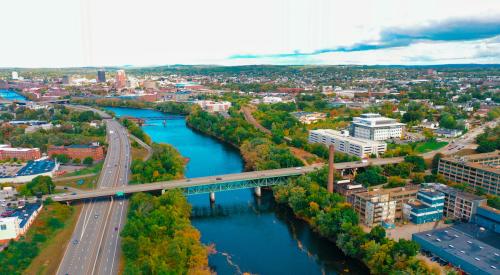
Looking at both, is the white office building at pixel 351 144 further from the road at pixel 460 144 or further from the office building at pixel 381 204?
the office building at pixel 381 204

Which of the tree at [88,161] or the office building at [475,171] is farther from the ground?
the office building at [475,171]

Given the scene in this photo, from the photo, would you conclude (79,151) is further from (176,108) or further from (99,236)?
(176,108)

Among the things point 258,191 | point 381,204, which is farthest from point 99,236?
point 381,204

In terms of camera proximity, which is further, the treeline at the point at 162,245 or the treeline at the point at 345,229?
the treeline at the point at 345,229

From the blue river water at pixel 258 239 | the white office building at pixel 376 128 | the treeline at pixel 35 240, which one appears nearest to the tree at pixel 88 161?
the blue river water at pixel 258 239

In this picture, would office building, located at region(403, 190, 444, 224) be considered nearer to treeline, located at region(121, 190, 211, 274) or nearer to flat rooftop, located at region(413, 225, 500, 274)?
flat rooftop, located at region(413, 225, 500, 274)

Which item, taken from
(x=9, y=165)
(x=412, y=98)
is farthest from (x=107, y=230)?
(x=412, y=98)

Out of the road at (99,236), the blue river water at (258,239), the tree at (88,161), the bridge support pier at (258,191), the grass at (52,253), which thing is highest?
the tree at (88,161)
